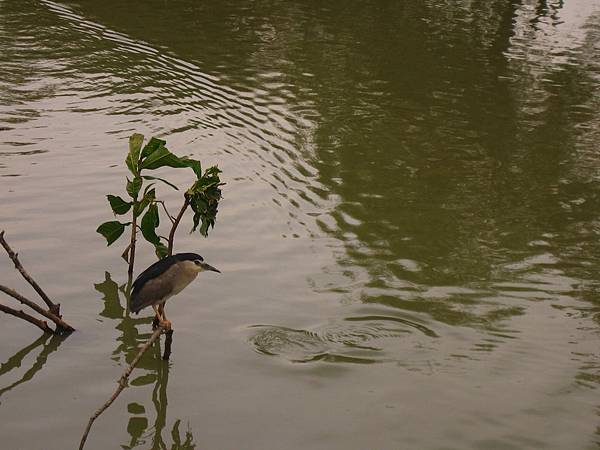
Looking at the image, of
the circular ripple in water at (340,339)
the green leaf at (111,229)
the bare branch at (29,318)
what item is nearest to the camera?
the bare branch at (29,318)

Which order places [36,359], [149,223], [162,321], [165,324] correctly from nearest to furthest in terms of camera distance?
[165,324] → [162,321] → [36,359] → [149,223]

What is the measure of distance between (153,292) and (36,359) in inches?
39.6

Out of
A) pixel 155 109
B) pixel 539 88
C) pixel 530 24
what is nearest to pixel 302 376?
pixel 155 109

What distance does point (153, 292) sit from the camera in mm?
5938

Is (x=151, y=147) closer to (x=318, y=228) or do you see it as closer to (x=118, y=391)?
(x=118, y=391)

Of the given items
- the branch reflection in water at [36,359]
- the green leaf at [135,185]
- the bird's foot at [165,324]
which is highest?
the green leaf at [135,185]

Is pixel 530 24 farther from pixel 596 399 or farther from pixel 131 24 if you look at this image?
pixel 596 399

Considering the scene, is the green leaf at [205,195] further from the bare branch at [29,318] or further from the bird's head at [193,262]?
the bare branch at [29,318]

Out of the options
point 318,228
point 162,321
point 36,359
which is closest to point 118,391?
point 162,321

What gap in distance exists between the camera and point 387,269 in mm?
7879

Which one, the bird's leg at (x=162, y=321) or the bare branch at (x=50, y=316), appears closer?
the bird's leg at (x=162, y=321)

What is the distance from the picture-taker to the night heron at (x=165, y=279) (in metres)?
5.91

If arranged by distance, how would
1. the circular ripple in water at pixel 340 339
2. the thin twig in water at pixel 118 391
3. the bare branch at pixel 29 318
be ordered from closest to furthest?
the thin twig in water at pixel 118 391
the bare branch at pixel 29 318
the circular ripple in water at pixel 340 339

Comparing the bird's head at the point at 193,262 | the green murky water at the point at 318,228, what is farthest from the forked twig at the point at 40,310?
the bird's head at the point at 193,262
